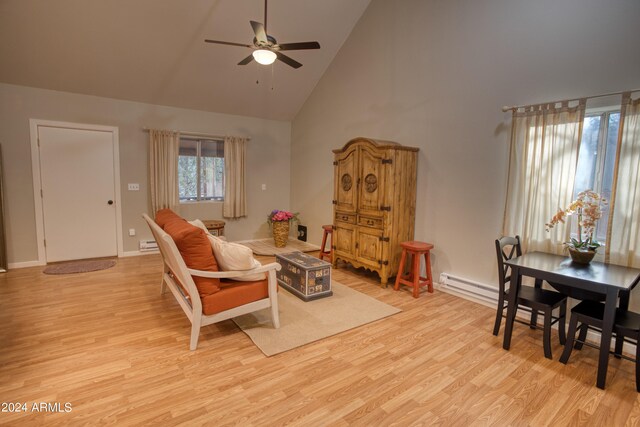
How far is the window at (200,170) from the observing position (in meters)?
5.98

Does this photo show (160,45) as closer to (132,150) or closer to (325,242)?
(132,150)

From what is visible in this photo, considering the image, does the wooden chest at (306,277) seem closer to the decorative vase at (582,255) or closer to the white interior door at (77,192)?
the decorative vase at (582,255)

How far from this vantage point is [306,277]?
11.6 ft

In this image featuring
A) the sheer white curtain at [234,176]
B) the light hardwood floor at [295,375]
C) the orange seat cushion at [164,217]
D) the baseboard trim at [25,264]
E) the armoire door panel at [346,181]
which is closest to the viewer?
the light hardwood floor at [295,375]

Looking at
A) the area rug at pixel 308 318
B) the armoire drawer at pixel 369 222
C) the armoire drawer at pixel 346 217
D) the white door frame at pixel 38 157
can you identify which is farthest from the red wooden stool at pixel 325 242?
the white door frame at pixel 38 157

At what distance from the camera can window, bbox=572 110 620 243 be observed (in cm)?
273

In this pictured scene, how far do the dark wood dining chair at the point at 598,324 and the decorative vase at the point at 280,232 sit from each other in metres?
4.68

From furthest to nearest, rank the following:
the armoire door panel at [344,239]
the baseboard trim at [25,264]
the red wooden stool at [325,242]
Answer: the red wooden stool at [325,242]
the baseboard trim at [25,264]
the armoire door panel at [344,239]

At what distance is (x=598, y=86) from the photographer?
2.78 meters

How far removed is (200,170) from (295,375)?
4.83 meters

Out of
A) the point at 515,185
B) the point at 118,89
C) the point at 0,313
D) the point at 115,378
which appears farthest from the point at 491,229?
the point at 118,89

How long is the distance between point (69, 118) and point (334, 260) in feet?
15.2

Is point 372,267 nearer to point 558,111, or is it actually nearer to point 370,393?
point 370,393

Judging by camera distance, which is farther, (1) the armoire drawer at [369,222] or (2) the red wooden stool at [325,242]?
(2) the red wooden stool at [325,242]
